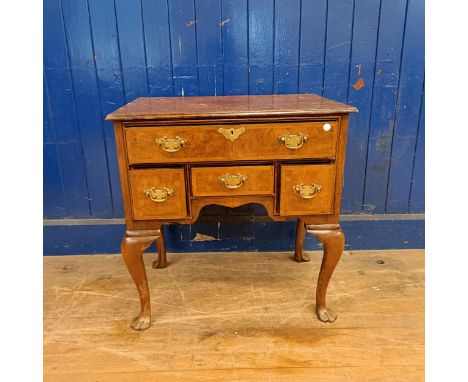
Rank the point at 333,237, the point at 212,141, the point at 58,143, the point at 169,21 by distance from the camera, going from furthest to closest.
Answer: the point at 58,143 < the point at 169,21 < the point at 333,237 < the point at 212,141

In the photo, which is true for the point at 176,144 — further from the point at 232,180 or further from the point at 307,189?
the point at 307,189

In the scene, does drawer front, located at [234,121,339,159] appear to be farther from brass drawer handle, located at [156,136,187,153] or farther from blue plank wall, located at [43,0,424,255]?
blue plank wall, located at [43,0,424,255]

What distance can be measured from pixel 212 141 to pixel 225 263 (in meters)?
1.04

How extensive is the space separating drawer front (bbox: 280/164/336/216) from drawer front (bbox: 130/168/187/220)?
44cm

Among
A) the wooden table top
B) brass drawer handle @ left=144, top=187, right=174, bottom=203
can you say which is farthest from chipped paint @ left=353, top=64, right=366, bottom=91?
brass drawer handle @ left=144, top=187, right=174, bottom=203

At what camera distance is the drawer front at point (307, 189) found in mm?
1573

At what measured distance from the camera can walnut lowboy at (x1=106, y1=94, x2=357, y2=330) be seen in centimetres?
150

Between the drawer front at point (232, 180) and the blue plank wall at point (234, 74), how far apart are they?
0.79 m

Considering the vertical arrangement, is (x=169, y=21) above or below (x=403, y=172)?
above

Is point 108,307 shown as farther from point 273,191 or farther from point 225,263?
point 273,191

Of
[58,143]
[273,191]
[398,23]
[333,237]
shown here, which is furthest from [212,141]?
[398,23]

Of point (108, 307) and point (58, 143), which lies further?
point (58, 143)

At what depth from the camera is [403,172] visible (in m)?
2.34

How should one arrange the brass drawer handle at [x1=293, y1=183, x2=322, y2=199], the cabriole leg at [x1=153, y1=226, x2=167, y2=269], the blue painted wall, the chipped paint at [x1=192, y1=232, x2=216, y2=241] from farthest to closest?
the chipped paint at [x1=192, y1=232, x2=216, y2=241] < the cabriole leg at [x1=153, y1=226, x2=167, y2=269] < the blue painted wall < the brass drawer handle at [x1=293, y1=183, x2=322, y2=199]
